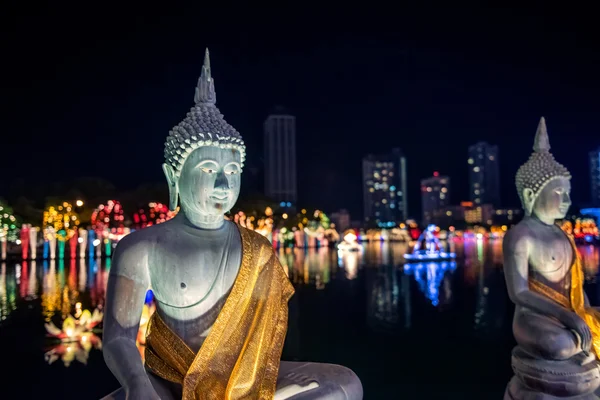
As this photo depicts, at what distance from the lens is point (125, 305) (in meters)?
2.41

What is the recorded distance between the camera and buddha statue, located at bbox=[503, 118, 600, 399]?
3742 millimetres

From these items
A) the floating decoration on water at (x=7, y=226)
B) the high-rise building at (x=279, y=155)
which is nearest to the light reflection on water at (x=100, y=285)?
the floating decoration on water at (x=7, y=226)

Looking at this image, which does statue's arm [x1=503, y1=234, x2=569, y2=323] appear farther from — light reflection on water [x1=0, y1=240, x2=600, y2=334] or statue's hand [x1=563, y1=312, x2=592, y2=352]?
light reflection on water [x1=0, y1=240, x2=600, y2=334]

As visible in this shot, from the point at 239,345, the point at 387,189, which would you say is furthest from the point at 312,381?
the point at 387,189

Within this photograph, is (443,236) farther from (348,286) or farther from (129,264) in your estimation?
(129,264)

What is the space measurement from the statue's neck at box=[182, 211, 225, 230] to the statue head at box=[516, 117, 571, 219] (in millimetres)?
3036

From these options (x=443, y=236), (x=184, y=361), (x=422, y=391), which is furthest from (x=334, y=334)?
(x=443, y=236)

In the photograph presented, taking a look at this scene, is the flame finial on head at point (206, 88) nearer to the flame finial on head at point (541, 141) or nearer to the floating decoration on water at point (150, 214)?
the flame finial on head at point (541, 141)

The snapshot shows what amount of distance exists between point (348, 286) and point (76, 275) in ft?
37.0

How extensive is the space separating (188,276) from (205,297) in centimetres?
15

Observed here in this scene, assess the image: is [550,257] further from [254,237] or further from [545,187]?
[254,237]

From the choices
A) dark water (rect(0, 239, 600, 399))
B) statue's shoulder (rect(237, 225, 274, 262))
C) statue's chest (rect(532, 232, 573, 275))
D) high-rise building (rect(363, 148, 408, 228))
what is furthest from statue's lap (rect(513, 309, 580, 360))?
high-rise building (rect(363, 148, 408, 228))

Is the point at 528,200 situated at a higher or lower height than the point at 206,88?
lower

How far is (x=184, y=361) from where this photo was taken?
8.00 feet
